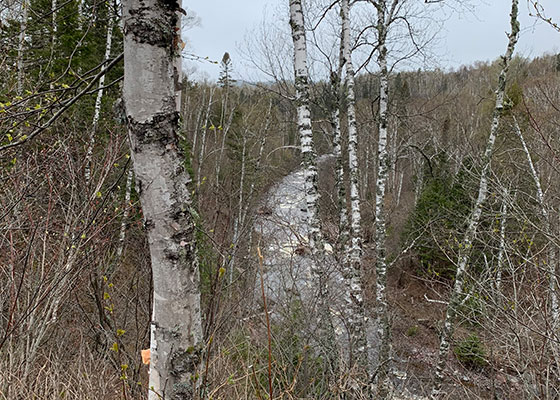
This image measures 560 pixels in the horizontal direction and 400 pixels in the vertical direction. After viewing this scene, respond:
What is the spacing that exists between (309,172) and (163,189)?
3.20m

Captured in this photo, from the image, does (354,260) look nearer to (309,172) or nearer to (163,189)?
(309,172)

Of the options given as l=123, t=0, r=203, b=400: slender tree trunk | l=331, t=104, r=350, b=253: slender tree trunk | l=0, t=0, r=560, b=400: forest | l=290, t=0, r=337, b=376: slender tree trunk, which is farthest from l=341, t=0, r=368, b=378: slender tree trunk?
l=123, t=0, r=203, b=400: slender tree trunk

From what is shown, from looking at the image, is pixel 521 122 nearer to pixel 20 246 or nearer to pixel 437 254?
pixel 437 254

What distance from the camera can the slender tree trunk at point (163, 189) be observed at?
1.26 metres

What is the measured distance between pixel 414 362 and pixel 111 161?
931 centimetres

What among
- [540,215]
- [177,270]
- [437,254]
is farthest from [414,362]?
[177,270]

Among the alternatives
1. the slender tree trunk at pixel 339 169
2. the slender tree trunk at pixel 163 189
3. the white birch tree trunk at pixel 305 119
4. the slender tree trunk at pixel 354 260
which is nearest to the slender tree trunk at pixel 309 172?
the white birch tree trunk at pixel 305 119

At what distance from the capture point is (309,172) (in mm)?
4398

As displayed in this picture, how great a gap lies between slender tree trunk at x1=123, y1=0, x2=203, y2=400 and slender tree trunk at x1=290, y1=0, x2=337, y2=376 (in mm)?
2966

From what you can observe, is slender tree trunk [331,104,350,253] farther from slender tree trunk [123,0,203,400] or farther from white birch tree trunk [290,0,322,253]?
slender tree trunk [123,0,203,400]

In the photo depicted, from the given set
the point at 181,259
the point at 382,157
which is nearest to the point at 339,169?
the point at 382,157

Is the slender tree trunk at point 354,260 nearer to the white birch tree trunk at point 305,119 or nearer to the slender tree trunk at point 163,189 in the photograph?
the white birch tree trunk at point 305,119

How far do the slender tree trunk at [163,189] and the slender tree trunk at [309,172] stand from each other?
9.73 feet

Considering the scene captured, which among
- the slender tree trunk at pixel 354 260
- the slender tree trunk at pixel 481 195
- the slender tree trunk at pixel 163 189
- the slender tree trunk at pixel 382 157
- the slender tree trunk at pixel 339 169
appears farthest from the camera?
the slender tree trunk at pixel 339 169
